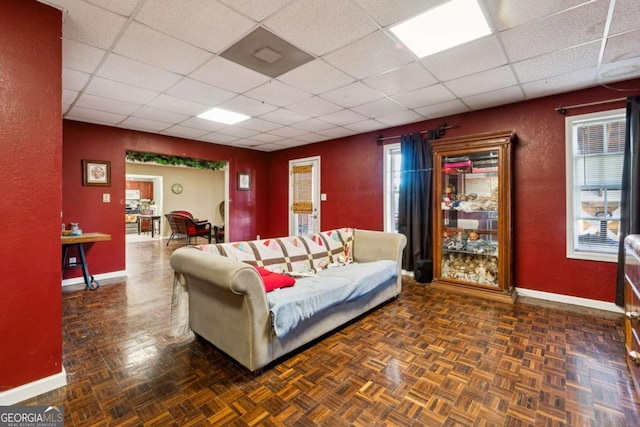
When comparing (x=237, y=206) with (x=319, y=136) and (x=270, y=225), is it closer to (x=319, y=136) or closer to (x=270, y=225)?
(x=270, y=225)

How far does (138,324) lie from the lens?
2.86 metres

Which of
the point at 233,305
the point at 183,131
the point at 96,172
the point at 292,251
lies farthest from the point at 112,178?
the point at 233,305

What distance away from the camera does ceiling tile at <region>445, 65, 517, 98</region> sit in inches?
114

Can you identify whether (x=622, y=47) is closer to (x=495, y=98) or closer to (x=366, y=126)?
(x=495, y=98)

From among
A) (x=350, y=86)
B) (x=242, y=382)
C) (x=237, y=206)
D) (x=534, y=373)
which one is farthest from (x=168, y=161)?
(x=534, y=373)

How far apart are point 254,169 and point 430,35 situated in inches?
207

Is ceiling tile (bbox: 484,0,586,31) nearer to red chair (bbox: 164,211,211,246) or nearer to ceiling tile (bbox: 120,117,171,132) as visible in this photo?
ceiling tile (bbox: 120,117,171,132)

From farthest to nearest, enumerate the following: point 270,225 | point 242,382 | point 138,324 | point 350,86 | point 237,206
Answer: point 270,225 < point 237,206 < point 350,86 < point 138,324 < point 242,382

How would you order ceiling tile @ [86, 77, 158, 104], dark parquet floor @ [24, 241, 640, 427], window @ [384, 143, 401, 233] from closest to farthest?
dark parquet floor @ [24, 241, 640, 427] → ceiling tile @ [86, 77, 158, 104] → window @ [384, 143, 401, 233]

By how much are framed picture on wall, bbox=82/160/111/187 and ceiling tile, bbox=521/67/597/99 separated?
5.91m

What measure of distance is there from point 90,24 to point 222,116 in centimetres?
223

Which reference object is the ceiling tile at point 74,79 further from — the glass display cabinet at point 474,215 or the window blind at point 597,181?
the window blind at point 597,181

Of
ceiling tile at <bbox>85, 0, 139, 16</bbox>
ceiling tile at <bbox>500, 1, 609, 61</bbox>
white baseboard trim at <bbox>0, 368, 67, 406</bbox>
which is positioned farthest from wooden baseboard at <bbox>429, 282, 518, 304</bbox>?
ceiling tile at <bbox>85, 0, 139, 16</bbox>

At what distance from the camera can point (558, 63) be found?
268 cm
